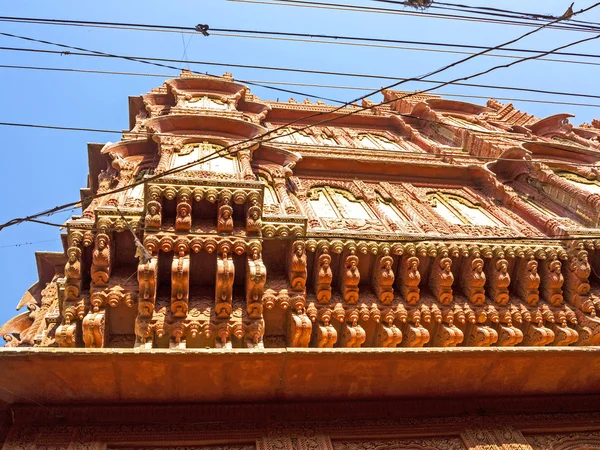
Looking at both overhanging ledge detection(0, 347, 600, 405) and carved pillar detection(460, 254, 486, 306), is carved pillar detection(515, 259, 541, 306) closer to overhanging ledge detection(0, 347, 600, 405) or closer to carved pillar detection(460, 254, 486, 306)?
carved pillar detection(460, 254, 486, 306)

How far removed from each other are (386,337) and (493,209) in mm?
4903

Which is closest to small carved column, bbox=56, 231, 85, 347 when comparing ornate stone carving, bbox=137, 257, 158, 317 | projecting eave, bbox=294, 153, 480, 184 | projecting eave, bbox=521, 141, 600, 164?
ornate stone carving, bbox=137, 257, 158, 317

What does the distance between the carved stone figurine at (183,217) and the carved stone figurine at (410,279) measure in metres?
3.02

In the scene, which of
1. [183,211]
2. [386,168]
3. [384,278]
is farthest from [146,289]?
[386,168]

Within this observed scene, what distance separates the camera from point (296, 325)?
6.76m

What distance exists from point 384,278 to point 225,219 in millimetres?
2291

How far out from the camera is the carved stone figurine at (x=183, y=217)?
710 cm

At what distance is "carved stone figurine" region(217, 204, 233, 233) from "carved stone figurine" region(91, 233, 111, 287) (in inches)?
57.0

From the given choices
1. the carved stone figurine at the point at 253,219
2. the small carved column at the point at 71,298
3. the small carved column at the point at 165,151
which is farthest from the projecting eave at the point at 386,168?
→ the small carved column at the point at 71,298

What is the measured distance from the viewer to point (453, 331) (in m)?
7.09

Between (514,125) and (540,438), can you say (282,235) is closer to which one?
(540,438)

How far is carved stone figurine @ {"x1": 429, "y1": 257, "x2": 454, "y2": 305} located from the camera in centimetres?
742

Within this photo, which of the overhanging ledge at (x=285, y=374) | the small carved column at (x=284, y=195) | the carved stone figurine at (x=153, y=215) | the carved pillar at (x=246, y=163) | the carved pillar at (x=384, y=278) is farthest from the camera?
the carved pillar at (x=246, y=163)

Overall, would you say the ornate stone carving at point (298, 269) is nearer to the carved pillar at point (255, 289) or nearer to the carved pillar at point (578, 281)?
the carved pillar at point (255, 289)
